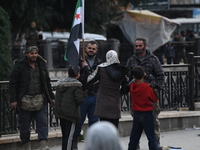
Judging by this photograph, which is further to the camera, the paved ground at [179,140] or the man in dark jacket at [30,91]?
the paved ground at [179,140]

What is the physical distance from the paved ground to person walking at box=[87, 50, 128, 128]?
171 centimetres

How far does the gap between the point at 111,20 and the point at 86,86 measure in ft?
43.6

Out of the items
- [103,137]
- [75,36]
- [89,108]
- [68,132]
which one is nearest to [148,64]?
[89,108]

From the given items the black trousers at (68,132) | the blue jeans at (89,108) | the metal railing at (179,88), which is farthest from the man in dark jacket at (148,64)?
the metal railing at (179,88)

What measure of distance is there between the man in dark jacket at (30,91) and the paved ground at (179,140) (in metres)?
1.29

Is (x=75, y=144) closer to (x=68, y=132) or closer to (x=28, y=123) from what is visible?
(x=68, y=132)

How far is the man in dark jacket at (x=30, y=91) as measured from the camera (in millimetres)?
7715

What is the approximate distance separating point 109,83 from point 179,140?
2.82 m

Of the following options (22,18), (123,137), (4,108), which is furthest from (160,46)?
(4,108)

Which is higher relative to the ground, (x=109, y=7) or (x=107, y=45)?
(x=109, y=7)

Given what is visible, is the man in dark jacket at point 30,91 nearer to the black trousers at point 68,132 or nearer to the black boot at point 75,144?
the black boot at point 75,144

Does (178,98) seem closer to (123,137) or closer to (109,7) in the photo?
(123,137)

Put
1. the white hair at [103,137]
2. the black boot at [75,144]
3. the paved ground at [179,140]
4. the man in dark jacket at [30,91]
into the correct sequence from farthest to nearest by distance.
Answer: the paved ground at [179,140] < the black boot at [75,144] < the man in dark jacket at [30,91] < the white hair at [103,137]

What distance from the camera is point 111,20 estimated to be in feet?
68.6
